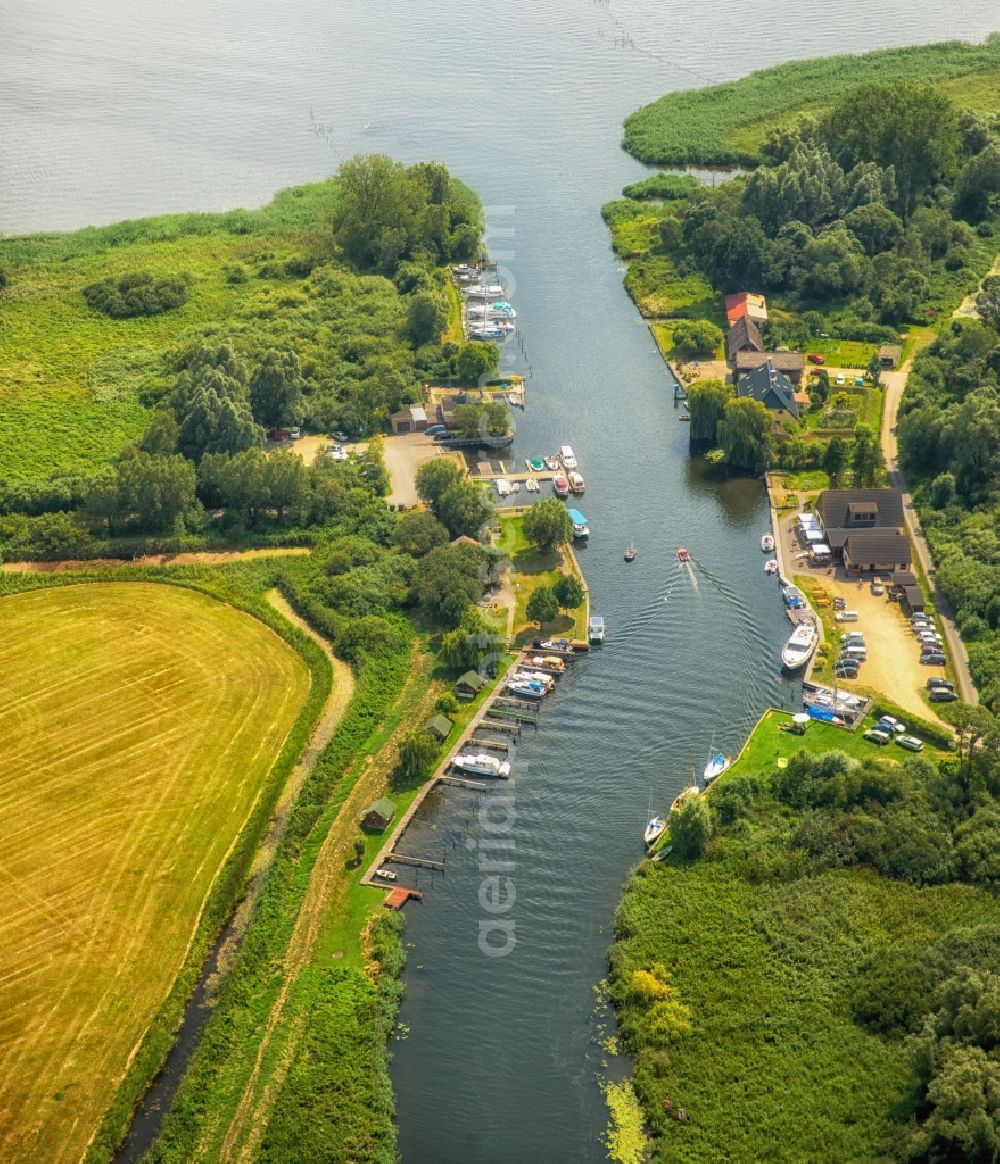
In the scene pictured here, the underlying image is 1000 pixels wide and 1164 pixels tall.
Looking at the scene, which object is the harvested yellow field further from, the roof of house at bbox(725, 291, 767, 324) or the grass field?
the grass field

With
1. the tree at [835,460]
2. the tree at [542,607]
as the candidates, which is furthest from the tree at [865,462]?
the tree at [542,607]

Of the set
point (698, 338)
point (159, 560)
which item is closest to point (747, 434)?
point (698, 338)

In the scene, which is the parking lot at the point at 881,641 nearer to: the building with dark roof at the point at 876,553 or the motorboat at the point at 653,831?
the building with dark roof at the point at 876,553

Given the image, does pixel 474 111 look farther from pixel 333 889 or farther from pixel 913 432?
pixel 333 889

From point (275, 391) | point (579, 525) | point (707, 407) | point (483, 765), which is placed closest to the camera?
point (483, 765)

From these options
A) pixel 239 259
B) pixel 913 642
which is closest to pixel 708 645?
pixel 913 642

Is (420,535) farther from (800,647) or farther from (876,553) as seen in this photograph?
(876,553)

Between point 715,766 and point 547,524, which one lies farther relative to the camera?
point 547,524
